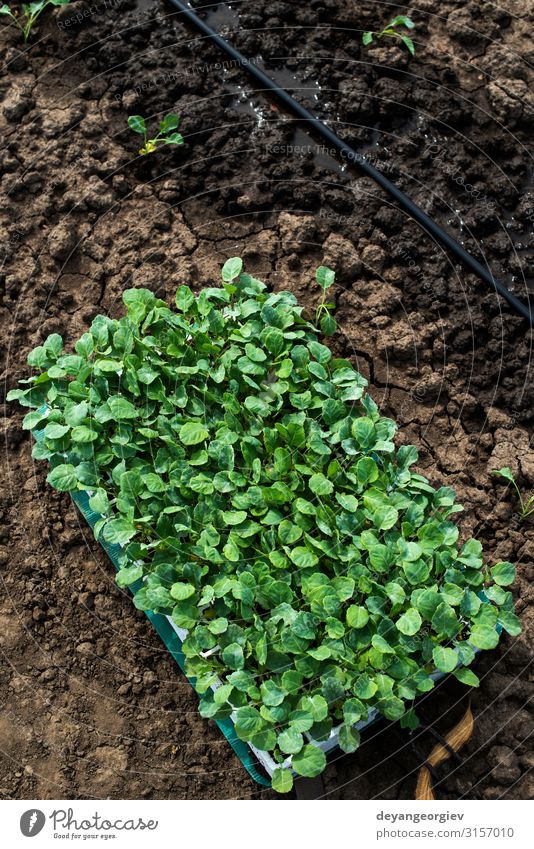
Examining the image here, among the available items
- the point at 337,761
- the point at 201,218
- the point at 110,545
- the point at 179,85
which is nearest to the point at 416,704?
the point at 337,761

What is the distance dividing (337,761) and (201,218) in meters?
2.51

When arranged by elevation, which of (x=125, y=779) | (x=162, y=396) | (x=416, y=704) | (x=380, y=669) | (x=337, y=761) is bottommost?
(x=125, y=779)

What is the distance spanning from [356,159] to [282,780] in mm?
2830

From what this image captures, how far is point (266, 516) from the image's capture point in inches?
123

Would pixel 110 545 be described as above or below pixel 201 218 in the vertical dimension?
below

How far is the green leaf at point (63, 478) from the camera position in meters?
3.18

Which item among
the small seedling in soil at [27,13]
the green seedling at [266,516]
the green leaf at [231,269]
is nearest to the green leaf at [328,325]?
the green seedling at [266,516]

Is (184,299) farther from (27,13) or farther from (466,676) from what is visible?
(27,13)

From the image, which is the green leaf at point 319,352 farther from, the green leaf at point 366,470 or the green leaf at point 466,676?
the green leaf at point 466,676

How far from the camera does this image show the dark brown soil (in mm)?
3246

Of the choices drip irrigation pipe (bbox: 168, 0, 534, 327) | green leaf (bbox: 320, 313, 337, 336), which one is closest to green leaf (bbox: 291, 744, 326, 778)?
green leaf (bbox: 320, 313, 337, 336)

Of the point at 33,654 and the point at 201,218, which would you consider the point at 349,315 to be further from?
the point at 33,654

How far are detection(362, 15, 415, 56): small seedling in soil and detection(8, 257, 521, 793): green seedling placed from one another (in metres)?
1.67

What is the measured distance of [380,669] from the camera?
2887 mm
